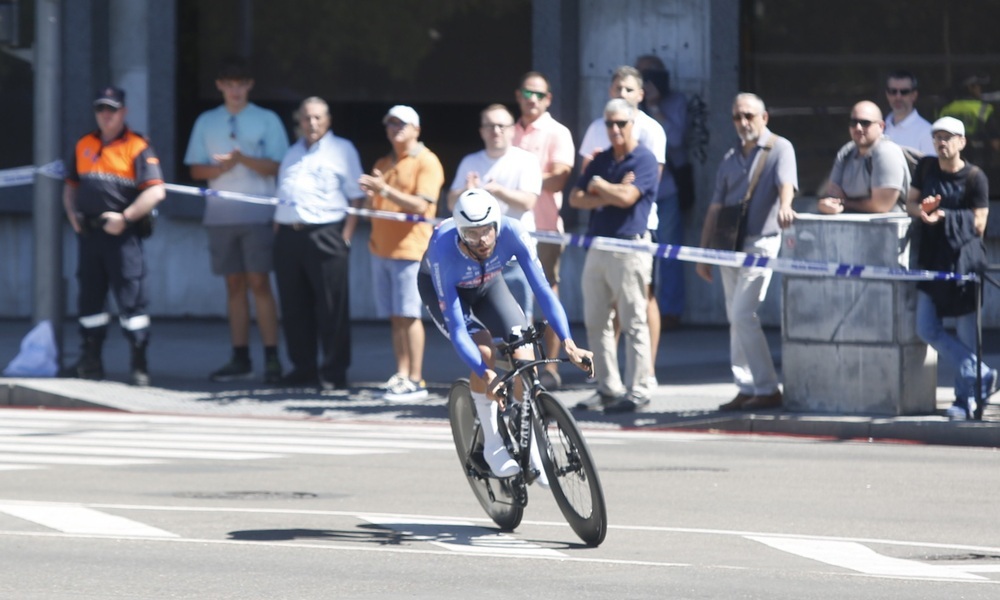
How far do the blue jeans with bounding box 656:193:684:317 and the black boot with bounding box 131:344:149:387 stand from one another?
4826 millimetres

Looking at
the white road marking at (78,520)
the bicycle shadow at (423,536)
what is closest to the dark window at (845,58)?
the bicycle shadow at (423,536)

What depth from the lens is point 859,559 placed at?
29.4 feet

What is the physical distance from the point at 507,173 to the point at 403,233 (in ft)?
3.23

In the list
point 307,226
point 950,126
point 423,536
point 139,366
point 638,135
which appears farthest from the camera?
point 139,366

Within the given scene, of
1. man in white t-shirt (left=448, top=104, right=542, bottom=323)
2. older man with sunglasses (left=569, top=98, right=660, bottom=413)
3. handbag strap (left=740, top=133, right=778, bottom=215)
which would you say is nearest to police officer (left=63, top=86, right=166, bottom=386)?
man in white t-shirt (left=448, top=104, right=542, bottom=323)

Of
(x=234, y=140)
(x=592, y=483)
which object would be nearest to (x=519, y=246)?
(x=592, y=483)

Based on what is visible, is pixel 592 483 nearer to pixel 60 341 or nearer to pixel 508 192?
pixel 508 192

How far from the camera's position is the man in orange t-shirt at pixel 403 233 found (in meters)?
14.8

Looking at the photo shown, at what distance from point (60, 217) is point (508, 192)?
12.4 ft

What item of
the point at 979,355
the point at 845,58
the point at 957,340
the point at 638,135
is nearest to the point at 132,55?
the point at 845,58

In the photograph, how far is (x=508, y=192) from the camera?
47.4 ft

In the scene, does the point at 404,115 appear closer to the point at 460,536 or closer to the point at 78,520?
the point at 78,520

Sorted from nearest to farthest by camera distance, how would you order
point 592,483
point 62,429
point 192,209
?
point 592,483 → point 62,429 → point 192,209

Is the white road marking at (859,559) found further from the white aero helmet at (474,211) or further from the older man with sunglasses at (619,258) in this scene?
the older man with sunglasses at (619,258)
